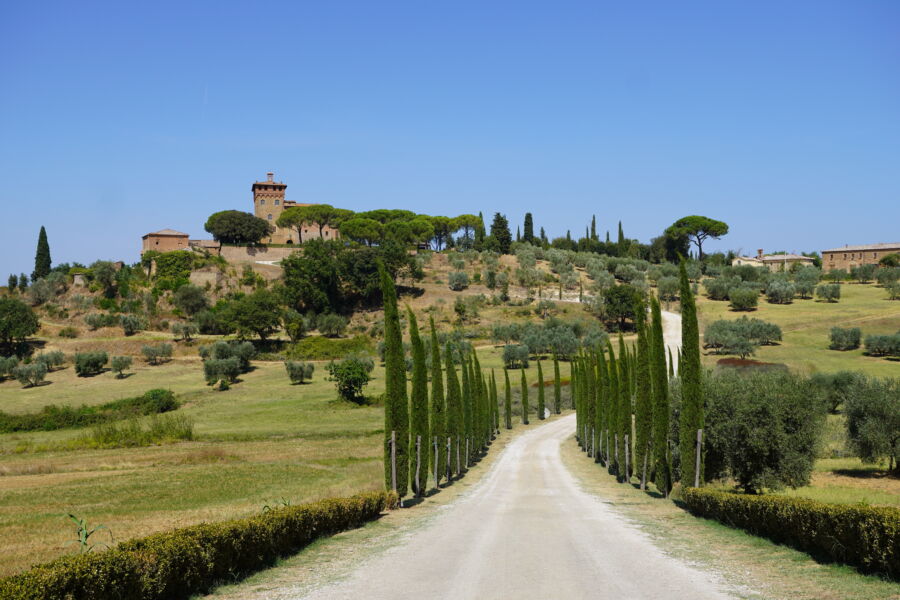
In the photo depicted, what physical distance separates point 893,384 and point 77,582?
3736 centimetres

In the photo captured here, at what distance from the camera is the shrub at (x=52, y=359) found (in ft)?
261

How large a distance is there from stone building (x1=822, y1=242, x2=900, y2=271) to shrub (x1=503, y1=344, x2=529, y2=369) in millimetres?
90371

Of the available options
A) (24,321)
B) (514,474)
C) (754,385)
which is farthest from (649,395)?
(24,321)

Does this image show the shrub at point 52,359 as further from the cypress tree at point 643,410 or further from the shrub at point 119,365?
the cypress tree at point 643,410

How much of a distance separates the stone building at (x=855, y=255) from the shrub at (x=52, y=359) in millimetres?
136329

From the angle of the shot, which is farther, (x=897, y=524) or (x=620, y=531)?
(x=620, y=531)

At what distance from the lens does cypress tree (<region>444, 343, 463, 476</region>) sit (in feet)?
108

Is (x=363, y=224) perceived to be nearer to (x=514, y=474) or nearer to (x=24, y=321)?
(x=24, y=321)

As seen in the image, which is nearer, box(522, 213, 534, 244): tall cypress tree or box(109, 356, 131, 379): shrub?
box(109, 356, 131, 379): shrub

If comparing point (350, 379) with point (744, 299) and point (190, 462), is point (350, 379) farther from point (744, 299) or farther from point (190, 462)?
point (744, 299)

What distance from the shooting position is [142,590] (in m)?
9.34

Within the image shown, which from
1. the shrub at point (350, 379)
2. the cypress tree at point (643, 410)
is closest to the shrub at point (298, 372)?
the shrub at point (350, 379)

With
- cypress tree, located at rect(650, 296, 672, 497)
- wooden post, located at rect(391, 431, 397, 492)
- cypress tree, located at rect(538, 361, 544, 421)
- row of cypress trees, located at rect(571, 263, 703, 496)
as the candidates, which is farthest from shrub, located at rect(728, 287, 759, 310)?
wooden post, located at rect(391, 431, 397, 492)

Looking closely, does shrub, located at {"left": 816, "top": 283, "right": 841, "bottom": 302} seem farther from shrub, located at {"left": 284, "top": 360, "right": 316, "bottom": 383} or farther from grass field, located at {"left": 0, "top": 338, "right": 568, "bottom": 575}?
shrub, located at {"left": 284, "top": 360, "right": 316, "bottom": 383}
